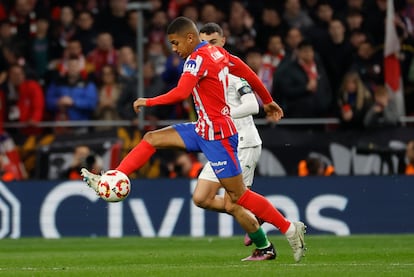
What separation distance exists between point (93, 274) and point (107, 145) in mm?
8797

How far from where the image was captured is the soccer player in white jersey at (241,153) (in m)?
12.0

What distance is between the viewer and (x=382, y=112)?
18906mm

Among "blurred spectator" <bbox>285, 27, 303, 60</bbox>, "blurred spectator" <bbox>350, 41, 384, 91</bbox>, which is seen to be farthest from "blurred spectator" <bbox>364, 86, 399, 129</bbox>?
"blurred spectator" <bbox>285, 27, 303, 60</bbox>

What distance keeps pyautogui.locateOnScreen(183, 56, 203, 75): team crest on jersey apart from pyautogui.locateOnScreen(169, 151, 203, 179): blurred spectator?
7.73 metres

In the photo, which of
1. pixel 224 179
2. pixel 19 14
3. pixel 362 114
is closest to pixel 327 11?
pixel 362 114

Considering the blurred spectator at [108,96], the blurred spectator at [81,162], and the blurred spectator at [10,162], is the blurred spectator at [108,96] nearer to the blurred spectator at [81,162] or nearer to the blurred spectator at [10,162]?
the blurred spectator at [81,162]

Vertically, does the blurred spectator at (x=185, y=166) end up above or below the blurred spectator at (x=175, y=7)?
below

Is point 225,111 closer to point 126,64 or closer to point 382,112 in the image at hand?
point 382,112

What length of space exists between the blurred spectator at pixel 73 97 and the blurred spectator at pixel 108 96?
12 cm

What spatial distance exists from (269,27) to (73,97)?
3413 millimetres

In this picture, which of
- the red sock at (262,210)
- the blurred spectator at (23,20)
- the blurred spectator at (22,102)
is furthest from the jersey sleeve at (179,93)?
the blurred spectator at (23,20)

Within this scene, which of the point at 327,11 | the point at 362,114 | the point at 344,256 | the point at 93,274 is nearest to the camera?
the point at 93,274

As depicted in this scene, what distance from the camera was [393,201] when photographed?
17625mm

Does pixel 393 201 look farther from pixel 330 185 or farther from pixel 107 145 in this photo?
pixel 107 145
